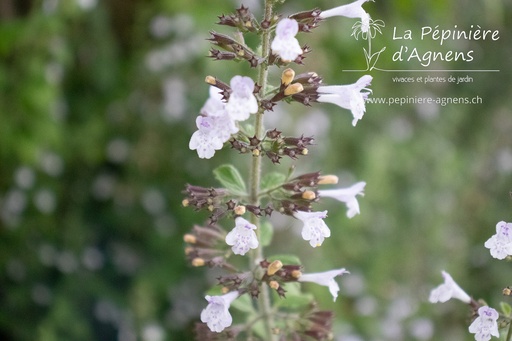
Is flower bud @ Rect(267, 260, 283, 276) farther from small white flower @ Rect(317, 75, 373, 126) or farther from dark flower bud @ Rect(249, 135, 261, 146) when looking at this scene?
small white flower @ Rect(317, 75, 373, 126)

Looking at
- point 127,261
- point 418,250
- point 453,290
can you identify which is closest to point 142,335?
point 127,261

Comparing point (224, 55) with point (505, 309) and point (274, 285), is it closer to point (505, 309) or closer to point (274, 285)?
point (274, 285)

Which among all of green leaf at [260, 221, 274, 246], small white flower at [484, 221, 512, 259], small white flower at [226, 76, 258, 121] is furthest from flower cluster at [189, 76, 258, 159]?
small white flower at [484, 221, 512, 259]

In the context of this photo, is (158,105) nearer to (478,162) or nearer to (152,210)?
(152,210)

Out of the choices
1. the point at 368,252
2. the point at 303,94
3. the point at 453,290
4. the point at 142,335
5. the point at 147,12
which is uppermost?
the point at 147,12

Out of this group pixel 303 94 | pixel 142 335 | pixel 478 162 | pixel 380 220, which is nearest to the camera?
pixel 303 94

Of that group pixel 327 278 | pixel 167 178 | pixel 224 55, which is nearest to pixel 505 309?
pixel 327 278

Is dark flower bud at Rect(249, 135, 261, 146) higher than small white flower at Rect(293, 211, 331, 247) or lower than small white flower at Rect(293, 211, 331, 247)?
higher
